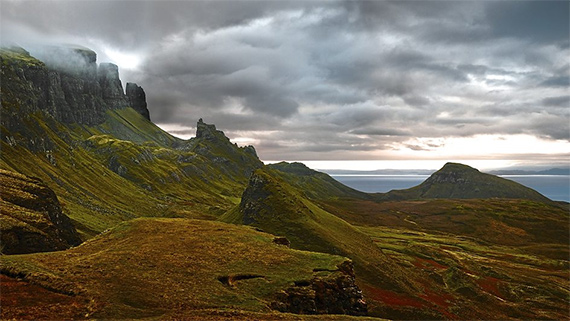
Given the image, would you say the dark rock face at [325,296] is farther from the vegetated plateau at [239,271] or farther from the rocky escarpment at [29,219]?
the rocky escarpment at [29,219]

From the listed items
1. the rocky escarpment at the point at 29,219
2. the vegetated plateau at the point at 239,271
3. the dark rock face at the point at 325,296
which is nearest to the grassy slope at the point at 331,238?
the vegetated plateau at the point at 239,271

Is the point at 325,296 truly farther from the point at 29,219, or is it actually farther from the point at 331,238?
the point at 29,219

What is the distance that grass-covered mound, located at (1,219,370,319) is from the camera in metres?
33.1

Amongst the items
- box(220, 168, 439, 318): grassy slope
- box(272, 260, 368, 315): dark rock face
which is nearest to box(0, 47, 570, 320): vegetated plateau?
box(272, 260, 368, 315): dark rock face

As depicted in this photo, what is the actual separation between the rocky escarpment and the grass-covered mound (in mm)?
15362

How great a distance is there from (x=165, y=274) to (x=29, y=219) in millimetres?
49593

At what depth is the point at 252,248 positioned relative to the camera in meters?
58.8

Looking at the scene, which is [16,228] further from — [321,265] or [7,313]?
[321,265]

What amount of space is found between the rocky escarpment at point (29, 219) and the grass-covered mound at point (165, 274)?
1536 cm

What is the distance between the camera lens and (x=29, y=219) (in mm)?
72062

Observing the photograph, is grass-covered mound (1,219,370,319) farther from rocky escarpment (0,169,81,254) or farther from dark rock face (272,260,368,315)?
rocky escarpment (0,169,81,254)

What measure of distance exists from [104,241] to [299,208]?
65410 mm

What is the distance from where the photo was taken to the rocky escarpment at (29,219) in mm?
61469

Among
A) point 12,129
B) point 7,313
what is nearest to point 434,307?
point 7,313
